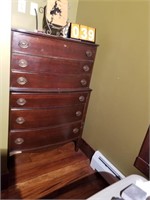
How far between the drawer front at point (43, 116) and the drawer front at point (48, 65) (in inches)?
14.3

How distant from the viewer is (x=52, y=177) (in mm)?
1558

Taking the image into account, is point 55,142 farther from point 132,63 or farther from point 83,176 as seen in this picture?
point 132,63

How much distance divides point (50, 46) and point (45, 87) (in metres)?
0.35

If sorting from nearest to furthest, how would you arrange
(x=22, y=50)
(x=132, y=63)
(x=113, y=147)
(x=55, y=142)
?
(x=22, y=50), (x=132, y=63), (x=113, y=147), (x=55, y=142)

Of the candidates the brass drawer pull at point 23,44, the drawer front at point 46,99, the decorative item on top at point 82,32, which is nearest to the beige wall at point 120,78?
the decorative item on top at point 82,32

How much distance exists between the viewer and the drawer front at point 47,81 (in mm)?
1288

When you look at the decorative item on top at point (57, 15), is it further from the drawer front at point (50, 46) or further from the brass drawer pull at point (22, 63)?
the brass drawer pull at point (22, 63)

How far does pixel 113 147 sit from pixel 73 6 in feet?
5.27

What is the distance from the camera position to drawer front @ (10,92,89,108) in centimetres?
133

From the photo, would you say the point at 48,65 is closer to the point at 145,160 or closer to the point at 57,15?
the point at 57,15

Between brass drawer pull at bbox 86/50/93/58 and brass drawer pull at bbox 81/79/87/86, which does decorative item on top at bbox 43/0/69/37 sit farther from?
brass drawer pull at bbox 81/79/87/86

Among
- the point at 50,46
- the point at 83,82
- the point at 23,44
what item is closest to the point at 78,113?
the point at 83,82

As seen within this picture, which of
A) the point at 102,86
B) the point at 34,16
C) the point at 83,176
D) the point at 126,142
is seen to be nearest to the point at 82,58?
the point at 102,86

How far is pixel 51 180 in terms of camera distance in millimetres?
1524
